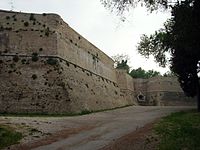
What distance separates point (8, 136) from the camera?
46.9 feet

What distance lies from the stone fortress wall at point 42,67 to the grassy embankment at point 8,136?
913cm

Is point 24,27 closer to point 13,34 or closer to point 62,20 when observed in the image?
point 13,34

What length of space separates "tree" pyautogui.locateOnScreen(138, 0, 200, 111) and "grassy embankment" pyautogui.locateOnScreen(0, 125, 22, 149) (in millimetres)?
7397

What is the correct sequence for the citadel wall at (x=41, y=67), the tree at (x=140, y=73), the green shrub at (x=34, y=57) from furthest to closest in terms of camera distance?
the tree at (x=140, y=73)
the green shrub at (x=34, y=57)
the citadel wall at (x=41, y=67)

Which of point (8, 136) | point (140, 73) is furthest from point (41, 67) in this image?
point (140, 73)

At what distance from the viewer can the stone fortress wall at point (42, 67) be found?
25487 mm

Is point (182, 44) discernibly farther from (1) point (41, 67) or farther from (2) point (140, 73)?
(2) point (140, 73)

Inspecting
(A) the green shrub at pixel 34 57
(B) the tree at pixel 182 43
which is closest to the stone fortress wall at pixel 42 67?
(A) the green shrub at pixel 34 57

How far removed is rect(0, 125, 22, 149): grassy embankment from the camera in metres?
13.4

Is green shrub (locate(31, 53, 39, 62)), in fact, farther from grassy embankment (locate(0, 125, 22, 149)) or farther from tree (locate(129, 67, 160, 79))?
tree (locate(129, 67, 160, 79))

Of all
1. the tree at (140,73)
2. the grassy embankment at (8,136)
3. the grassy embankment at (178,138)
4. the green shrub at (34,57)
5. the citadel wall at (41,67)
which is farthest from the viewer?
the tree at (140,73)

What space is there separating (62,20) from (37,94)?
24.1 ft

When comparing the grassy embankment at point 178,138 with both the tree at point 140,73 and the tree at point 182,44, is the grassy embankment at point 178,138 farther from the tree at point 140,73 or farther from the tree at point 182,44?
the tree at point 140,73

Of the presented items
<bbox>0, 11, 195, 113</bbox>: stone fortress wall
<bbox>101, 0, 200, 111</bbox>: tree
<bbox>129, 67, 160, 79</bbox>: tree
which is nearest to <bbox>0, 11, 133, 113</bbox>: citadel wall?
<bbox>0, 11, 195, 113</bbox>: stone fortress wall
